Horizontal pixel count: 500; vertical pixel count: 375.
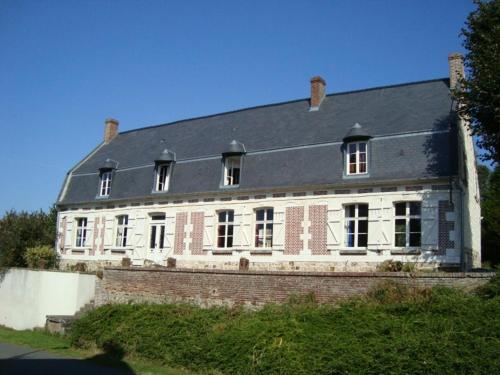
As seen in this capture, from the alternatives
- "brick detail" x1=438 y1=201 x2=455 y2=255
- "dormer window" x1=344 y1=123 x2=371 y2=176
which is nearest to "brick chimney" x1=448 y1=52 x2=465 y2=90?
"dormer window" x1=344 y1=123 x2=371 y2=176

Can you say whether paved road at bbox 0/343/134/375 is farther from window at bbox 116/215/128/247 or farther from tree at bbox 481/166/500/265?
tree at bbox 481/166/500/265

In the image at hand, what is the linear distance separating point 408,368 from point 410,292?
99.1 inches

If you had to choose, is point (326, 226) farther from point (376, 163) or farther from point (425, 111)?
point (425, 111)

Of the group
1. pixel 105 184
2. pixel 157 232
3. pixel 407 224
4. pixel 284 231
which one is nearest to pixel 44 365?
pixel 284 231

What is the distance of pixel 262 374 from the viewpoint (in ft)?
33.1

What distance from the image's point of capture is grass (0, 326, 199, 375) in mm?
11594

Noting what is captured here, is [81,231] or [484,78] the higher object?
[484,78]

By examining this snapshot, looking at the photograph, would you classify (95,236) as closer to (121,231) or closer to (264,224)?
(121,231)

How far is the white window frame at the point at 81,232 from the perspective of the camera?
23733 mm

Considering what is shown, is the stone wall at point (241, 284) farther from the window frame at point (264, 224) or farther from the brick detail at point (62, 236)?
the brick detail at point (62, 236)

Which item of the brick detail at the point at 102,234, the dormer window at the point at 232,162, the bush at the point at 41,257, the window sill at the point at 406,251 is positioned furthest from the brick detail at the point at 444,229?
the bush at the point at 41,257

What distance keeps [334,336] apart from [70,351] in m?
7.44

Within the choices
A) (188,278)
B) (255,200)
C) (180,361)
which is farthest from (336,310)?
(255,200)

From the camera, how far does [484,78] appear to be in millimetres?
12789
